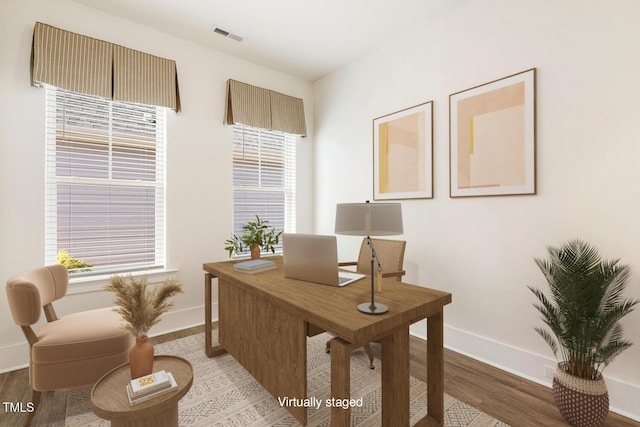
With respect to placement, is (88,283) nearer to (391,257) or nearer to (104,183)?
(104,183)

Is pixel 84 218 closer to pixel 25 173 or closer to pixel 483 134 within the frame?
pixel 25 173

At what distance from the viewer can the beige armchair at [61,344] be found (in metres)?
1.64

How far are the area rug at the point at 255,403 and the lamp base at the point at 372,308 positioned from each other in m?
0.82

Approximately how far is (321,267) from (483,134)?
1.76 m

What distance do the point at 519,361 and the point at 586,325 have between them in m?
0.74

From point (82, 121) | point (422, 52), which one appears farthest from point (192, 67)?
point (422, 52)

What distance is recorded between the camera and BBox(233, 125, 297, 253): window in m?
3.64

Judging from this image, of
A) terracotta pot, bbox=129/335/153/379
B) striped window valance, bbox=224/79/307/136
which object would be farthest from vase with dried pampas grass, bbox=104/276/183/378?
striped window valance, bbox=224/79/307/136

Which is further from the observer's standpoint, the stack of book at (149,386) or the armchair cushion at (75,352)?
the armchair cushion at (75,352)

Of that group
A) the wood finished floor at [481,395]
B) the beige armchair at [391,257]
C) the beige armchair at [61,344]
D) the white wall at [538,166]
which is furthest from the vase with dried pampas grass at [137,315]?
the white wall at [538,166]

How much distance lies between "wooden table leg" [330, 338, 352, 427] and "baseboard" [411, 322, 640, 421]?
1.70 m

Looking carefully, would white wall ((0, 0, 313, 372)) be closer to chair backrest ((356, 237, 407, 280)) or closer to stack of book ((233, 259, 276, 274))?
stack of book ((233, 259, 276, 274))

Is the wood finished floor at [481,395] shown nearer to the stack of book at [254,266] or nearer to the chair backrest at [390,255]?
the chair backrest at [390,255]

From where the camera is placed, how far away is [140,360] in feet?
4.44
